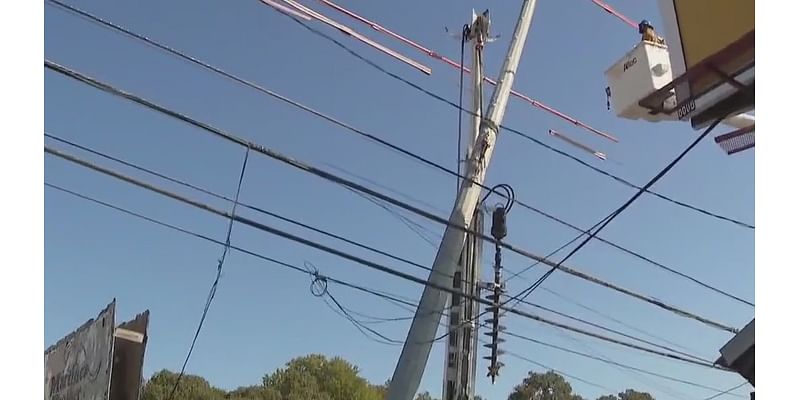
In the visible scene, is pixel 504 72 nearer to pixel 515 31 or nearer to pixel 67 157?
pixel 515 31

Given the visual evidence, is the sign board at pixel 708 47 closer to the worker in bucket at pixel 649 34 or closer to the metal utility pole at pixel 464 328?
the worker in bucket at pixel 649 34

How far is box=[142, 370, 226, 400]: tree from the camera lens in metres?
38.3

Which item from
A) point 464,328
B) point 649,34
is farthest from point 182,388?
point 649,34

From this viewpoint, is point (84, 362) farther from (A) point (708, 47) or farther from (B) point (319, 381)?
(B) point (319, 381)

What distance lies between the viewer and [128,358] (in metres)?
7.35

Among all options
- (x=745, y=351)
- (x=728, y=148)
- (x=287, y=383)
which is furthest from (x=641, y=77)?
(x=287, y=383)

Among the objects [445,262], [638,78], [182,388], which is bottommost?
[445,262]

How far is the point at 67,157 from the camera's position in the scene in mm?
7652

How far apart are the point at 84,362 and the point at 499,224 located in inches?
217

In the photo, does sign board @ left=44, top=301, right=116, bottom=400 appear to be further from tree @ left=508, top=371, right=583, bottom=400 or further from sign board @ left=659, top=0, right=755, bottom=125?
tree @ left=508, top=371, right=583, bottom=400

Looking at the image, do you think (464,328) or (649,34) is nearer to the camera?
(649,34)

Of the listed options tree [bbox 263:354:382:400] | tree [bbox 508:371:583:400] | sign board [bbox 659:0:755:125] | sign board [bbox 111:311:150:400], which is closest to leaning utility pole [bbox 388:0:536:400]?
sign board [bbox 111:311:150:400]

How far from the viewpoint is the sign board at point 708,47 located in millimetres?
5148

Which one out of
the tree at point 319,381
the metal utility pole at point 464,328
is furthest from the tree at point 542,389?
the metal utility pole at point 464,328
